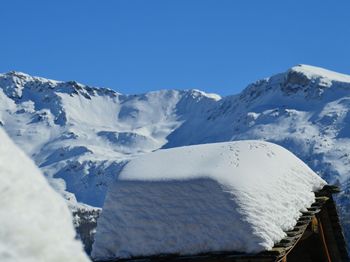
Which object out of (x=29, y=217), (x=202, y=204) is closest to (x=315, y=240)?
(x=202, y=204)

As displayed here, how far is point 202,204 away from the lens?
9133 millimetres

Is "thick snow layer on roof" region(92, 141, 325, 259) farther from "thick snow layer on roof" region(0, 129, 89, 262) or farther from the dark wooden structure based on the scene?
"thick snow layer on roof" region(0, 129, 89, 262)

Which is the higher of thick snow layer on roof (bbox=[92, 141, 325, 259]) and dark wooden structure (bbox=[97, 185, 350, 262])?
thick snow layer on roof (bbox=[92, 141, 325, 259])

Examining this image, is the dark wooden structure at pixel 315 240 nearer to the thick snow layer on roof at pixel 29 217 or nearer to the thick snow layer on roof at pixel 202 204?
the thick snow layer on roof at pixel 202 204

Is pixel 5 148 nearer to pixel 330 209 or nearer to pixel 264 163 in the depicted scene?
pixel 264 163

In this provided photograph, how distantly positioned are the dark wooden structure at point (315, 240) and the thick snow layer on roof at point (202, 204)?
4.5 inches

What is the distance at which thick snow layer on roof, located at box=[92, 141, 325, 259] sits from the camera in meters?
8.92

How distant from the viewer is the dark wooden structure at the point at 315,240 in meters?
9.12

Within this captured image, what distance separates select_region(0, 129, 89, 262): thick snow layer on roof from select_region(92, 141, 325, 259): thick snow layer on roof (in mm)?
7310

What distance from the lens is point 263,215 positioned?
897 cm

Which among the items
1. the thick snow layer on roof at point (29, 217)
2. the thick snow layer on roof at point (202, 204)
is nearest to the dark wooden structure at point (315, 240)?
the thick snow layer on roof at point (202, 204)

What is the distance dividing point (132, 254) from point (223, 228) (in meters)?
1.56

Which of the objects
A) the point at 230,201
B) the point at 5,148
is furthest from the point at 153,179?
the point at 5,148

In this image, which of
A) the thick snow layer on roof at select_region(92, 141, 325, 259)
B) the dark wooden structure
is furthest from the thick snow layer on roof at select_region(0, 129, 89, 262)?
A: the dark wooden structure
